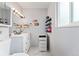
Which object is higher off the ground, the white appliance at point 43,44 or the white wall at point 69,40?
the white wall at point 69,40

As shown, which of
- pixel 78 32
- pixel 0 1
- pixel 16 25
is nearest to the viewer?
pixel 78 32

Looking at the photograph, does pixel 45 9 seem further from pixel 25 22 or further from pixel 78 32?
pixel 78 32

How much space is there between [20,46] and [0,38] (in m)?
2.05

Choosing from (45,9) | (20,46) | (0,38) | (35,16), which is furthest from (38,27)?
(0,38)

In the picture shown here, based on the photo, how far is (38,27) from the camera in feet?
26.5

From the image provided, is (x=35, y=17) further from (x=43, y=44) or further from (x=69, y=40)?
(x=69, y=40)

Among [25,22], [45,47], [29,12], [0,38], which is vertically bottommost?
[45,47]

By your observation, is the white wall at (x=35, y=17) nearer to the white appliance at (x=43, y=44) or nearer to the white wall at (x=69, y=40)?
the white appliance at (x=43, y=44)

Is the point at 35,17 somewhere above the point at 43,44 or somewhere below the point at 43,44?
above

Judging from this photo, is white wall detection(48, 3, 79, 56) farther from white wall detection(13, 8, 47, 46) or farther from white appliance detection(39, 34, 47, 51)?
white wall detection(13, 8, 47, 46)

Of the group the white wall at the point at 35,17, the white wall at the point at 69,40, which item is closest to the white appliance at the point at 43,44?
the white wall at the point at 35,17

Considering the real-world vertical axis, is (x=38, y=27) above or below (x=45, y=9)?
below

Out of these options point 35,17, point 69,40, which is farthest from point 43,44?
point 69,40

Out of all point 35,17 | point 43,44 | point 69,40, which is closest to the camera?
point 69,40
